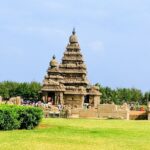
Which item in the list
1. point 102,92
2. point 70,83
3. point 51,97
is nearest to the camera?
point 51,97

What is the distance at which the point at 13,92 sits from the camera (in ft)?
363

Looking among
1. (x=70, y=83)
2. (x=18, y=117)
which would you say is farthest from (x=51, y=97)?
(x=18, y=117)

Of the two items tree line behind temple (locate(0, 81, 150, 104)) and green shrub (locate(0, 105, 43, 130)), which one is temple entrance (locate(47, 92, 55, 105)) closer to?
tree line behind temple (locate(0, 81, 150, 104))

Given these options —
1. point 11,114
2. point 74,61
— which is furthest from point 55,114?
point 74,61

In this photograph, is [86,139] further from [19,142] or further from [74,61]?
[74,61]

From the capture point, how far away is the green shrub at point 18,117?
81.1ft

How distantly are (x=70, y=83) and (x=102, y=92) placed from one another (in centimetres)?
3039

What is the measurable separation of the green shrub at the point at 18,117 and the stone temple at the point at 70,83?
148 ft

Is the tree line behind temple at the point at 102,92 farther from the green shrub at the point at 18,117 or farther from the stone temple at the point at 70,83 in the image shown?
the green shrub at the point at 18,117

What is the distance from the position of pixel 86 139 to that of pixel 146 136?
392cm

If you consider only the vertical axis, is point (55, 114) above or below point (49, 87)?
below

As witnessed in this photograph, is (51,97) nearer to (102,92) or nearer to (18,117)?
(102,92)

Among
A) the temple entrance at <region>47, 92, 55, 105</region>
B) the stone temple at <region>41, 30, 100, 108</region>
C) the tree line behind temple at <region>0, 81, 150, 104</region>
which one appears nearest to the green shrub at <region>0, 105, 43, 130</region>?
the stone temple at <region>41, 30, 100, 108</region>

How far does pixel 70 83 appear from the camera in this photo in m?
75.7
